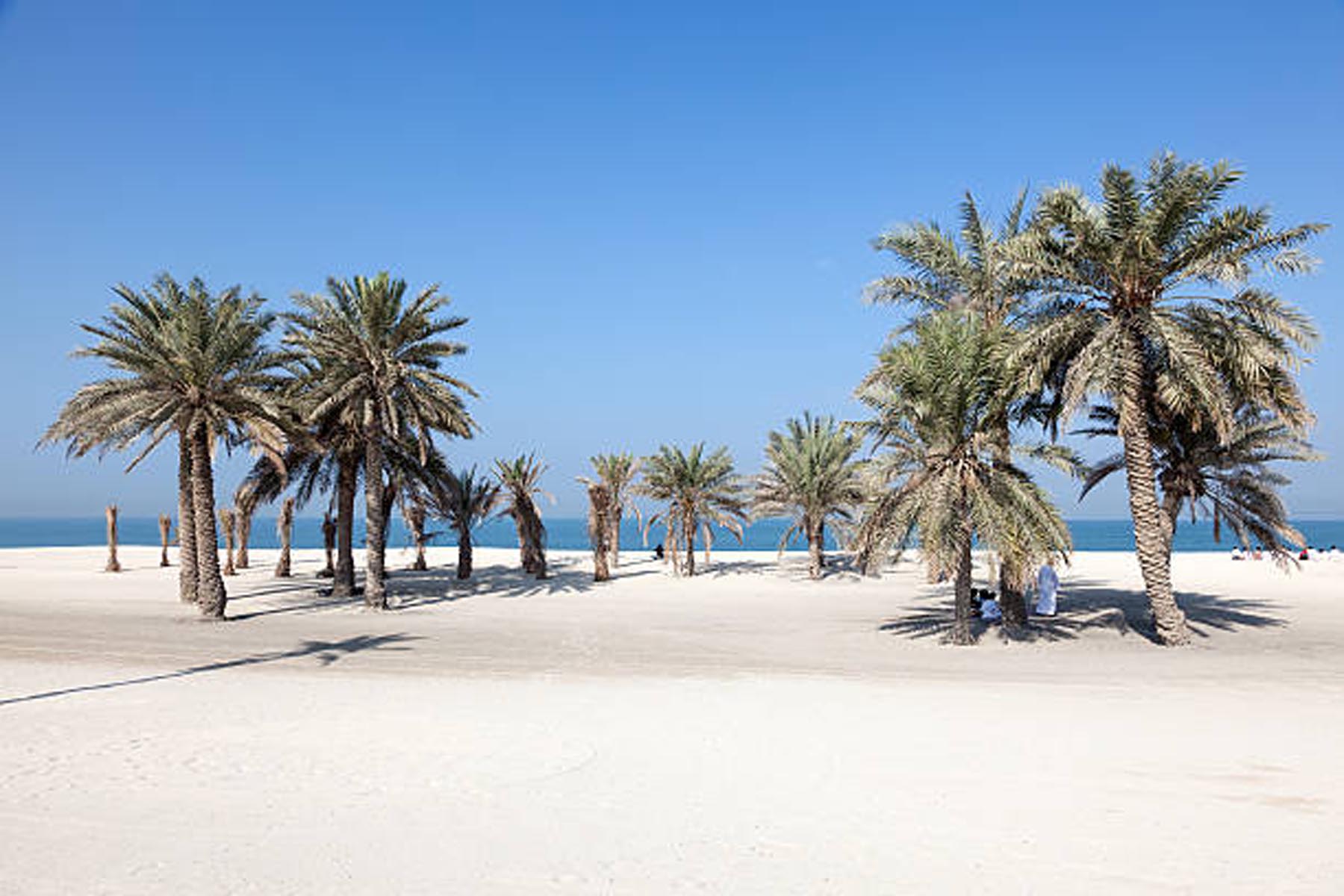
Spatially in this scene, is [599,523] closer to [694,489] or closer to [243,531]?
[694,489]

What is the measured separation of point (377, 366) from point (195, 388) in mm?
4558

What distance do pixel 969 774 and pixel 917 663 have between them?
23.7 feet

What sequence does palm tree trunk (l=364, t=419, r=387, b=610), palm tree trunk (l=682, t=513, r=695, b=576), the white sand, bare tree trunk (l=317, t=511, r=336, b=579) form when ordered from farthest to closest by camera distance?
palm tree trunk (l=682, t=513, r=695, b=576) → bare tree trunk (l=317, t=511, r=336, b=579) → palm tree trunk (l=364, t=419, r=387, b=610) → the white sand

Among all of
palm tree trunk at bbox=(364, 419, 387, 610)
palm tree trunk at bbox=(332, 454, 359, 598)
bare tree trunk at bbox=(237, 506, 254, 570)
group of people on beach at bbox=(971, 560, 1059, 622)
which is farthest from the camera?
bare tree trunk at bbox=(237, 506, 254, 570)

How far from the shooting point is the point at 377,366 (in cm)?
2311

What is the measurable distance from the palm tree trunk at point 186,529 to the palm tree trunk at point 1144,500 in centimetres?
2515

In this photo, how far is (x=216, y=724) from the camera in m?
9.63

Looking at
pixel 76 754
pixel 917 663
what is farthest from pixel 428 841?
pixel 917 663

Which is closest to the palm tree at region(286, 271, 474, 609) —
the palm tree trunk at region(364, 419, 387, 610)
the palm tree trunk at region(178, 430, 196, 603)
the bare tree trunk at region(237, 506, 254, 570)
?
the palm tree trunk at region(364, 419, 387, 610)

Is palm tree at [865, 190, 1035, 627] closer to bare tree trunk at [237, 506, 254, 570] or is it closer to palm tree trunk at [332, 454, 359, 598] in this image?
palm tree trunk at [332, 454, 359, 598]

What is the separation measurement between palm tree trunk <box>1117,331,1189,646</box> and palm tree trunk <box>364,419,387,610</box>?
18789mm

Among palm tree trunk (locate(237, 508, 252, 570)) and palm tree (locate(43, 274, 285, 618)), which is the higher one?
palm tree (locate(43, 274, 285, 618))

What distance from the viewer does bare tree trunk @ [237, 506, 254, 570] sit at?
3205 centimetres

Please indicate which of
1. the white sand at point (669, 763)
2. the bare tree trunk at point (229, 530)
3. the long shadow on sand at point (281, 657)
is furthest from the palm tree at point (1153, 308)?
the bare tree trunk at point (229, 530)
